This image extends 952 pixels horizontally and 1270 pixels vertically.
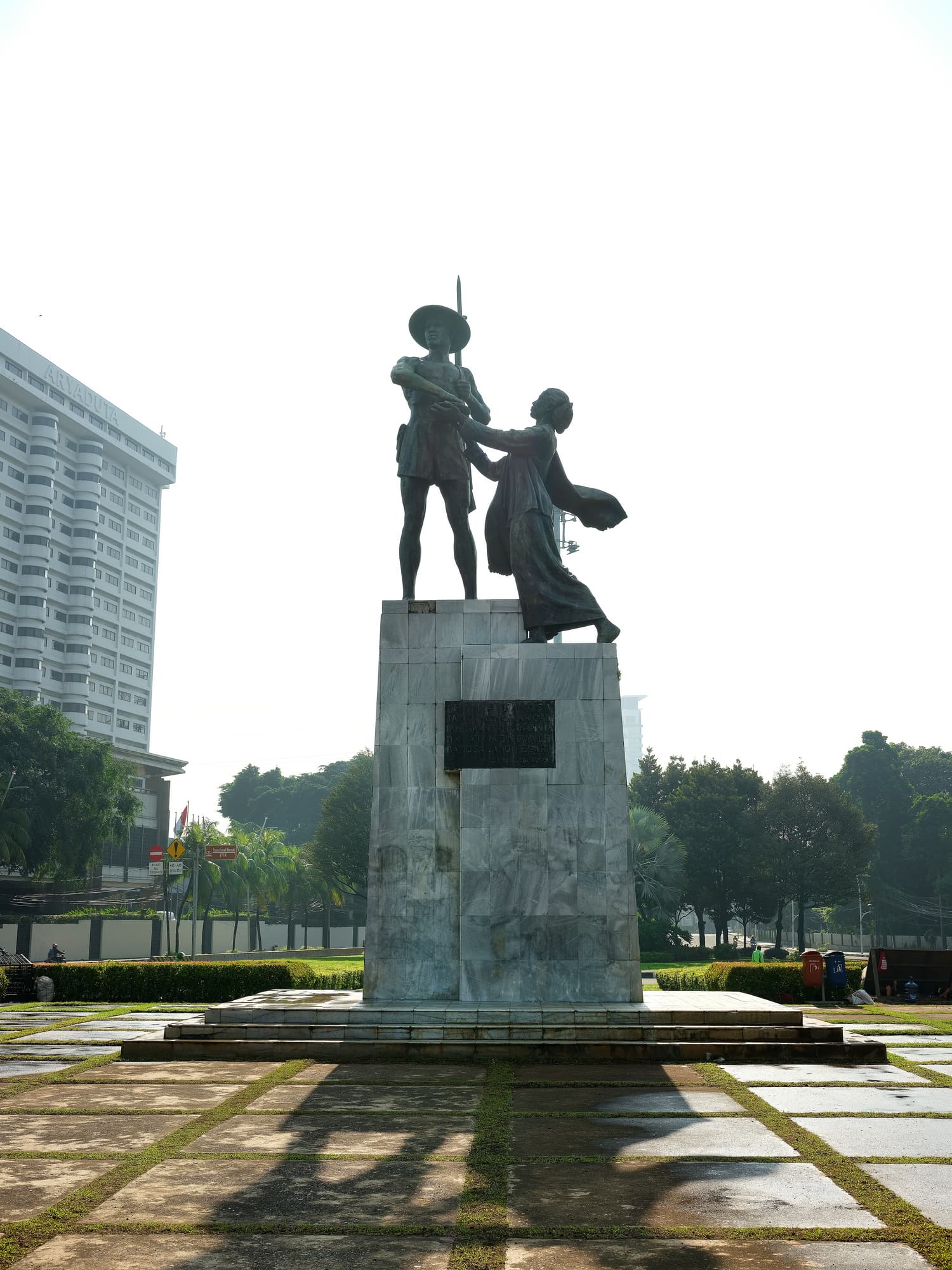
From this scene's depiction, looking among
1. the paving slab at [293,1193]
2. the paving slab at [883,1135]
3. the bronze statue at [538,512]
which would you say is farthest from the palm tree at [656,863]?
the paving slab at [293,1193]

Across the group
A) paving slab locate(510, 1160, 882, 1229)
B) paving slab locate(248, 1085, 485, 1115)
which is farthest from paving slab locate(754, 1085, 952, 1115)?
paving slab locate(248, 1085, 485, 1115)

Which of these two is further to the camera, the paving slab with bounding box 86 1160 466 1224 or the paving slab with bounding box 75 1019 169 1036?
the paving slab with bounding box 75 1019 169 1036

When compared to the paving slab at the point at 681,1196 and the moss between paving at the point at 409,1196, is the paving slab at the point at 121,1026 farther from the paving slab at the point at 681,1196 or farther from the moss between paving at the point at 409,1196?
the paving slab at the point at 681,1196

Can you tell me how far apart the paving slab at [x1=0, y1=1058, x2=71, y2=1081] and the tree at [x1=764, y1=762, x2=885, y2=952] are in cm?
5493

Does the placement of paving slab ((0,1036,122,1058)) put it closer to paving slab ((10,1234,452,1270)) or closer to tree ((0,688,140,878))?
paving slab ((10,1234,452,1270))

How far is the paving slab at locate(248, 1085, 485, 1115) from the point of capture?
25.7 ft

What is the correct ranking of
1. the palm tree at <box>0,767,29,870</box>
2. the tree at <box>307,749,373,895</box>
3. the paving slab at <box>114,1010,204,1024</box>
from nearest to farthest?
1. the paving slab at <box>114,1010,204,1024</box>
2. the palm tree at <box>0,767,29,870</box>
3. the tree at <box>307,749,373,895</box>

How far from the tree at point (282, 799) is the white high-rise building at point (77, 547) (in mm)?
14170

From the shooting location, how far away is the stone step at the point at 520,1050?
392 inches

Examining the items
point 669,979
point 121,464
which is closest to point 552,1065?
point 669,979

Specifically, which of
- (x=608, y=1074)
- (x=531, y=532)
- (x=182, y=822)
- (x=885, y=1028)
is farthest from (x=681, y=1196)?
(x=182, y=822)

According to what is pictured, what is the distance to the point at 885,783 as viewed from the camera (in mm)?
83188

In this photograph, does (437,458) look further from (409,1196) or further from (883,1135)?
(409,1196)

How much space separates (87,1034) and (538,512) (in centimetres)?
813
